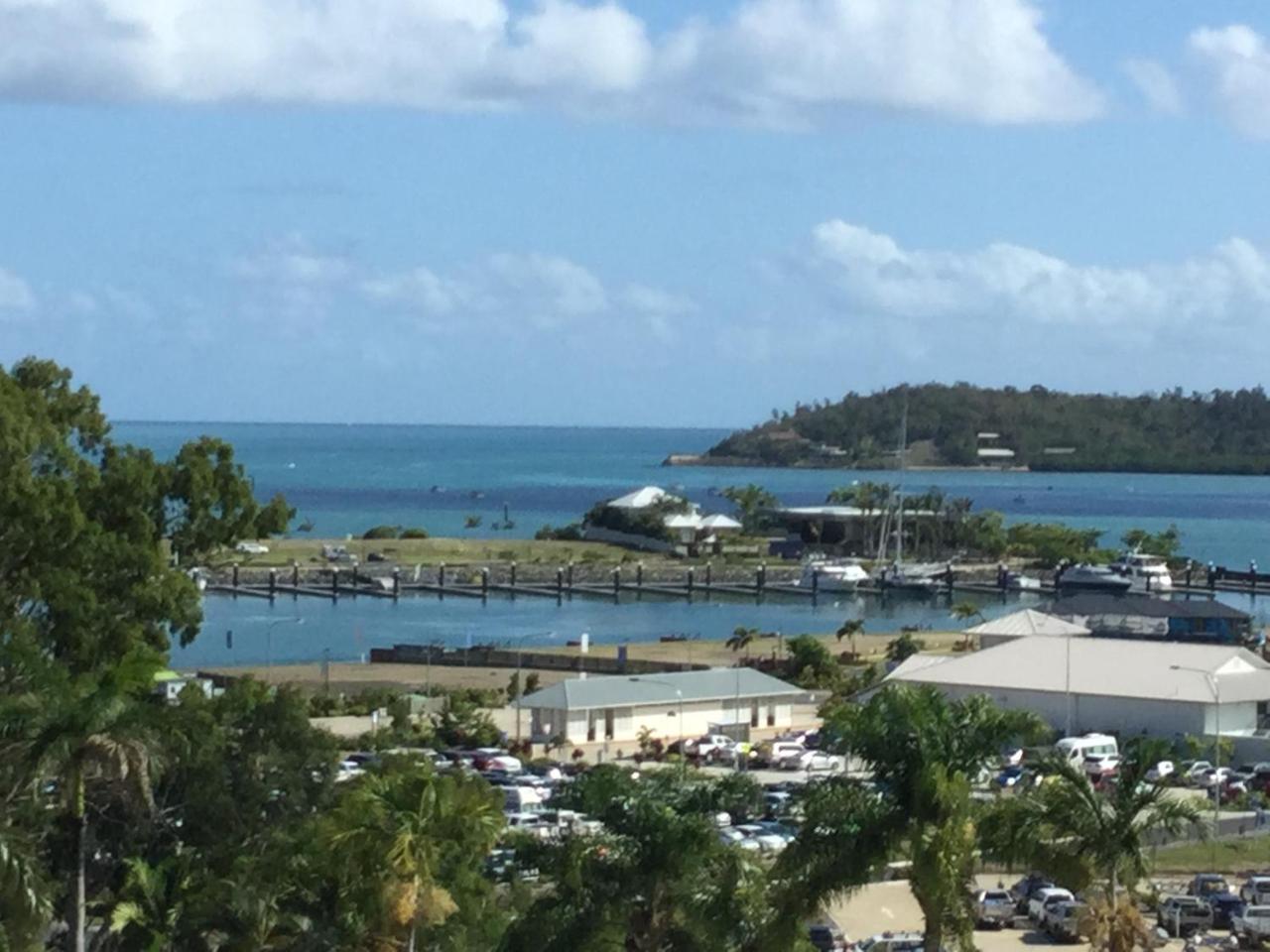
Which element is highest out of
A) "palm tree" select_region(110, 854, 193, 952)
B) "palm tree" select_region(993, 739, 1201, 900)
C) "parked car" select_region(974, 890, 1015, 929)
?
"palm tree" select_region(993, 739, 1201, 900)

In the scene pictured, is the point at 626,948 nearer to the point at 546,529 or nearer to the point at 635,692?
the point at 635,692

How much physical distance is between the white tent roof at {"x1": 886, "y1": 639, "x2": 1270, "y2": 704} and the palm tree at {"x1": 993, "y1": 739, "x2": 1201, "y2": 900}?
29.3m

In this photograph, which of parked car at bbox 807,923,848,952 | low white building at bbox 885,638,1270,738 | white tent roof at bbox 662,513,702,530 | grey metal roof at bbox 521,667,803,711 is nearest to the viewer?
parked car at bbox 807,923,848,952

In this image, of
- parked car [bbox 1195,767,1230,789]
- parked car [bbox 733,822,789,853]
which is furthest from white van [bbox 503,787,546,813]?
parked car [bbox 1195,767,1230,789]

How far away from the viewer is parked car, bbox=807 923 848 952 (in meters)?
27.4

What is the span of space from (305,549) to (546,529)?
1972 centimetres

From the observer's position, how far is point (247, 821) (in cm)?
2189

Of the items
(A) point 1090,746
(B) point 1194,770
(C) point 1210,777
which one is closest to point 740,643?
(A) point 1090,746

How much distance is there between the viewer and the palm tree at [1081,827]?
58.3 ft

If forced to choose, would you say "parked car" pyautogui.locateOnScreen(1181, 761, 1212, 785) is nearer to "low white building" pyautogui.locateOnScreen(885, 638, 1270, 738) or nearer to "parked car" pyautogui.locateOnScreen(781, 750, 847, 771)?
"low white building" pyautogui.locateOnScreen(885, 638, 1270, 738)

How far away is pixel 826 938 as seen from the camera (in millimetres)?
27797

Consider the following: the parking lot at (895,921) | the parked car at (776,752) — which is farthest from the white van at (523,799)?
the parked car at (776,752)

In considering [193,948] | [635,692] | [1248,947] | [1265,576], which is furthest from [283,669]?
[1265,576]

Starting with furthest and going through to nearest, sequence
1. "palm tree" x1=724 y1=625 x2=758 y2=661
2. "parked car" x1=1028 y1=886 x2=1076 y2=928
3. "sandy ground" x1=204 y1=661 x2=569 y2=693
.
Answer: "palm tree" x1=724 y1=625 x2=758 y2=661 < "sandy ground" x1=204 y1=661 x2=569 y2=693 < "parked car" x1=1028 y1=886 x2=1076 y2=928
